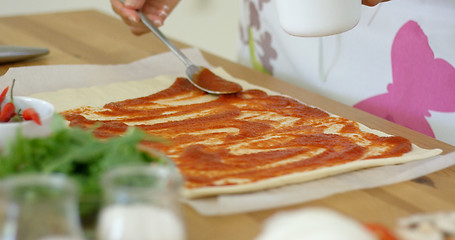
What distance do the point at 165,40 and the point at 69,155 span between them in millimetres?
746

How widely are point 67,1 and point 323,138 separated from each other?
2555 millimetres

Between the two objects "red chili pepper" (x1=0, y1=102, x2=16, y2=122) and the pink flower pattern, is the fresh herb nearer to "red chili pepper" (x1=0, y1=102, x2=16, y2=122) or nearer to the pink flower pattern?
"red chili pepper" (x1=0, y1=102, x2=16, y2=122)

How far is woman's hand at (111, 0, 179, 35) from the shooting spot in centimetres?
142

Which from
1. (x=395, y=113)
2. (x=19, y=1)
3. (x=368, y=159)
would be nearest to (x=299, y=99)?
(x=395, y=113)

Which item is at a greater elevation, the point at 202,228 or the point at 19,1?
the point at 202,228

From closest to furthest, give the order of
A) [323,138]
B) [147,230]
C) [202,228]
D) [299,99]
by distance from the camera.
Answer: [147,230] < [202,228] < [323,138] < [299,99]

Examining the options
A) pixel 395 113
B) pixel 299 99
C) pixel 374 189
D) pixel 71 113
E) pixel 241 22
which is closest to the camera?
pixel 374 189

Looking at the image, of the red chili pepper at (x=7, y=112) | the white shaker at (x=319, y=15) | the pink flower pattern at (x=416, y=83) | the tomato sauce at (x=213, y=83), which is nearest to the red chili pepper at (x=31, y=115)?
the red chili pepper at (x=7, y=112)

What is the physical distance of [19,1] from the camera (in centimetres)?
321

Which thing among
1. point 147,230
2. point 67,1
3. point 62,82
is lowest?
point 67,1

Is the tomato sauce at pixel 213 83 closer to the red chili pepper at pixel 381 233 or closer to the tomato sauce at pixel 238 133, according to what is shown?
the tomato sauce at pixel 238 133

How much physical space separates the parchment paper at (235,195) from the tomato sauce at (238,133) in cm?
3

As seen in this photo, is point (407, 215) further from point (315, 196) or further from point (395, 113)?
point (395, 113)

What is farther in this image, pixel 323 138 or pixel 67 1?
pixel 67 1
